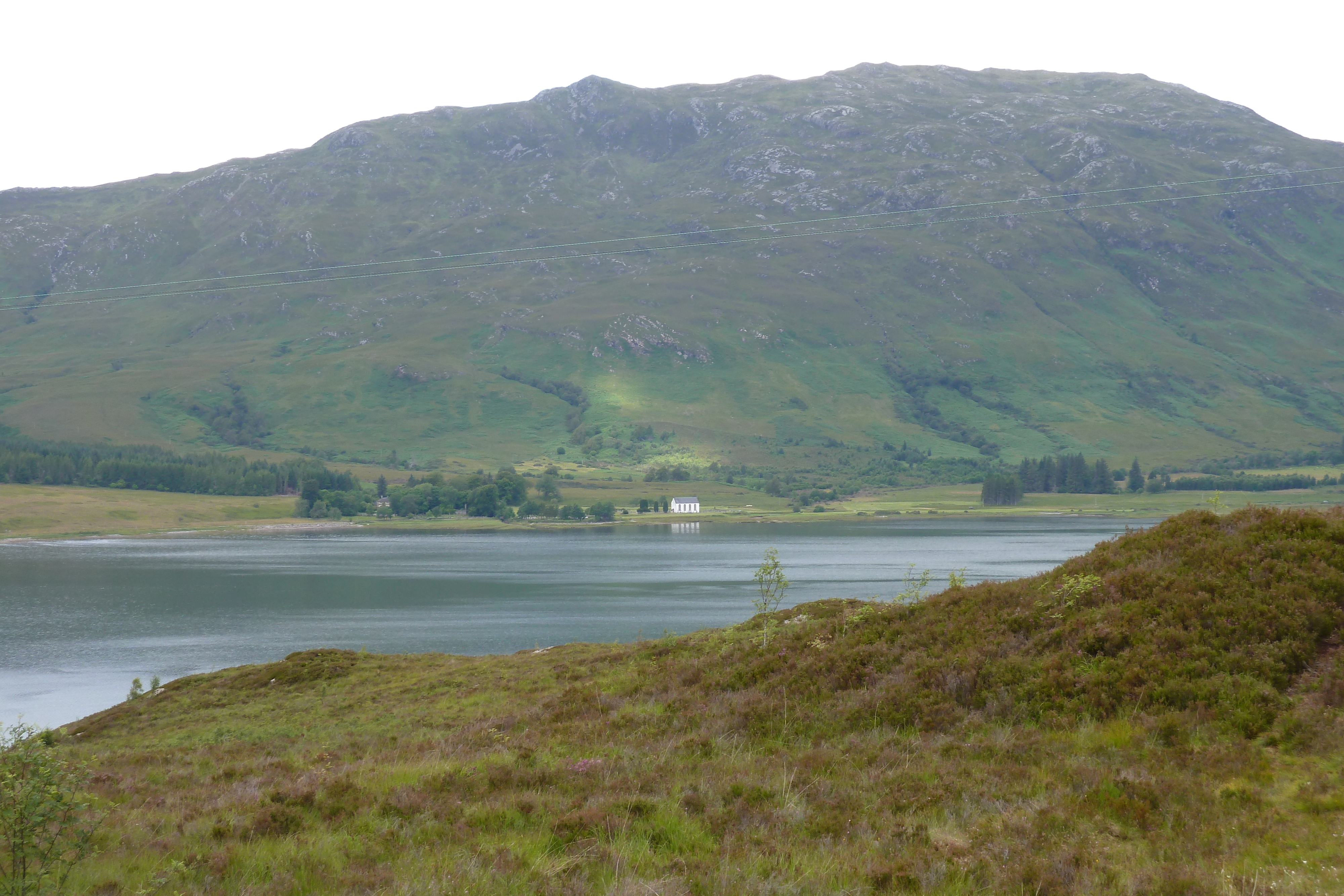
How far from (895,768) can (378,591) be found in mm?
89067

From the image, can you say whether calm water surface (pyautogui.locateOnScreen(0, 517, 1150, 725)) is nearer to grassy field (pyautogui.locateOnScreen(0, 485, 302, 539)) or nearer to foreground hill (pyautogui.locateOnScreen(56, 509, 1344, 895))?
grassy field (pyautogui.locateOnScreen(0, 485, 302, 539))

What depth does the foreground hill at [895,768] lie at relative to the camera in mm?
9734

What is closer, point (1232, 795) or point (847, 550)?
point (1232, 795)

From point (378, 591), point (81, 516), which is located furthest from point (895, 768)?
point (81, 516)

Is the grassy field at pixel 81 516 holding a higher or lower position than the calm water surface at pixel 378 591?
higher

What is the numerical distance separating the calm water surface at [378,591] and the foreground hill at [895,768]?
3462 cm

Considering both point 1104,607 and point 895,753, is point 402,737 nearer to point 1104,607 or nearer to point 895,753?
point 895,753

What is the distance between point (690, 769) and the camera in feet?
45.2

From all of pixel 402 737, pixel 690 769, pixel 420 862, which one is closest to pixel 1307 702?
pixel 690 769

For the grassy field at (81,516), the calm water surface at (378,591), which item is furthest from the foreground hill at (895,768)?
the grassy field at (81,516)

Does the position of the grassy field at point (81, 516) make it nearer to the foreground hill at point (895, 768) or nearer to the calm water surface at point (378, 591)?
the calm water surface at point (378, 591)

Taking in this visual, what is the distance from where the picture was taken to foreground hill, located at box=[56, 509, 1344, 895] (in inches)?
383

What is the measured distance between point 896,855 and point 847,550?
12930cm

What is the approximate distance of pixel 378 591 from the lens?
312 feet
